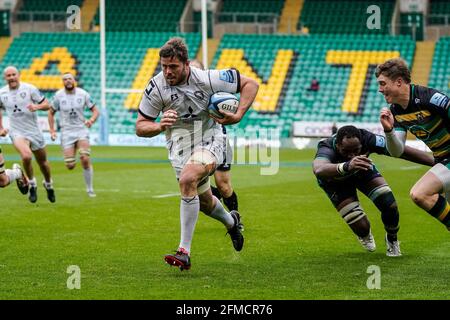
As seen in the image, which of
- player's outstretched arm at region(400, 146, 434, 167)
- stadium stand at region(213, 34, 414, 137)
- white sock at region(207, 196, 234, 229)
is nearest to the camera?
player's outstretched arm at region(400, 146, 434, 167)

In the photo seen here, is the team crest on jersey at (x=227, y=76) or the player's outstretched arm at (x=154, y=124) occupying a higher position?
the team crest on jersey at (x=227, y=76)

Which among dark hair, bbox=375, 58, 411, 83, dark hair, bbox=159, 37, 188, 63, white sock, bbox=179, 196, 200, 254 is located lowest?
white sock, bbox=179, 196, 200, 254

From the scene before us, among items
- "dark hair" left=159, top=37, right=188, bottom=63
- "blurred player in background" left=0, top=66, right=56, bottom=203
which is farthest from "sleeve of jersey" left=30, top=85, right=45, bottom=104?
"dark hair" left=159, top=37, right=188, bottom=63

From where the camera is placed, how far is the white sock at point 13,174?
1417 cm

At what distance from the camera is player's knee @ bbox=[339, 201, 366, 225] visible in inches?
424

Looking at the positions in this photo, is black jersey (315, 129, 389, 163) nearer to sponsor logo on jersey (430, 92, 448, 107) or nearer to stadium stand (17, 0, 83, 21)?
sponsor logo on jersey (430, 92, 448, 107)

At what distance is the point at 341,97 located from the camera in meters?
42.5

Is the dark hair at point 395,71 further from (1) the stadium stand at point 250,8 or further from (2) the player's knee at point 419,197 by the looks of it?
(1) the stadium stand at point 250,8

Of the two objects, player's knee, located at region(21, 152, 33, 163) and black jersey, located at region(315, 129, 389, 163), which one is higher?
black jersey, located at region(315, 129, 389, 163)

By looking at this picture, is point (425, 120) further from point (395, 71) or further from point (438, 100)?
point (395, 71)

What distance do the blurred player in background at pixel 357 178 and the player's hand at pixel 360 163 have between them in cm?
5

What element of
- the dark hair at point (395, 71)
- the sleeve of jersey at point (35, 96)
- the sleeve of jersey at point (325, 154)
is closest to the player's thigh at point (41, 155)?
the sleeve of jersey at point (35, 96)

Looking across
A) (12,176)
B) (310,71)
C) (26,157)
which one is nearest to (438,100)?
(12,176)

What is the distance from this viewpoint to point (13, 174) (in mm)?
14414
